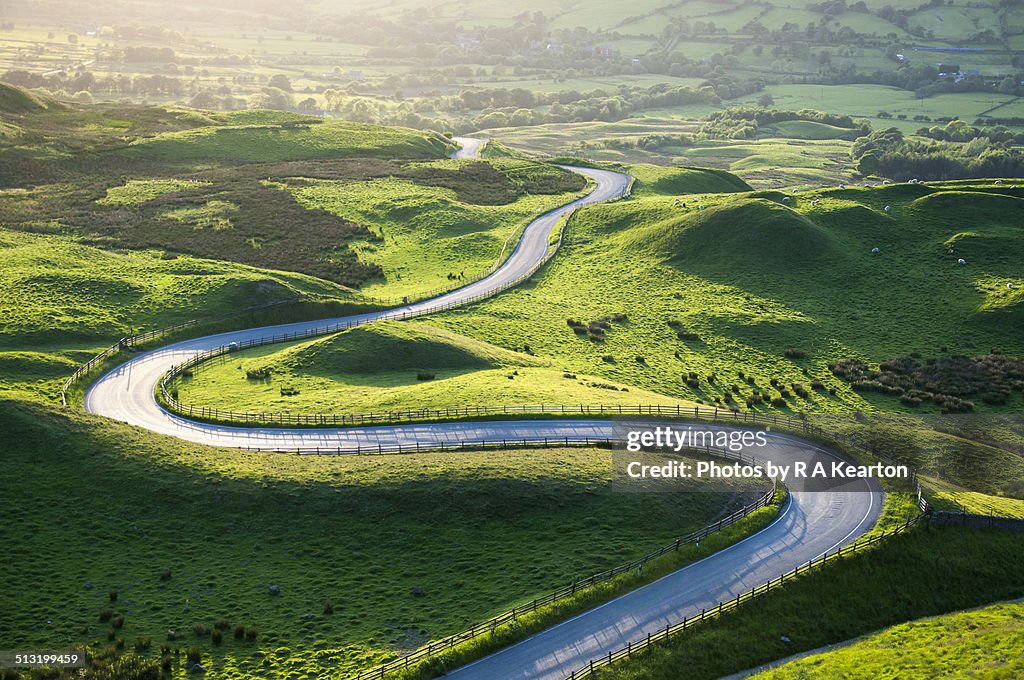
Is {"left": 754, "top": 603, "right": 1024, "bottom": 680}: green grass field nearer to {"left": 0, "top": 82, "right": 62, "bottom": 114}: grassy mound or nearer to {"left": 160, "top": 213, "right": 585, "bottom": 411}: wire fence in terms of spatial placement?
{"left": 160, "top": 213, "right": 585, "bottom": 411}: wire fence

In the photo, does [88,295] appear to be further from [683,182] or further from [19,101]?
[19,101]

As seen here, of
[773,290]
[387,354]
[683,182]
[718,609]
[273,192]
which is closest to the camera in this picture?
[718,609]

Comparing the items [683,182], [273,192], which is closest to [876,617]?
[273,192]

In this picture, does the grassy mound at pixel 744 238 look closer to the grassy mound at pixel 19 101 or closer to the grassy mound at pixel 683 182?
the grassy mound at pixel 683 182

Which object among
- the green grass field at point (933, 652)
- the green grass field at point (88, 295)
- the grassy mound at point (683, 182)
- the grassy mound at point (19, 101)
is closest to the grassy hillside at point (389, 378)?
the green grass field at point (88, 295)

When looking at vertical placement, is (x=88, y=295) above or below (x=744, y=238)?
below

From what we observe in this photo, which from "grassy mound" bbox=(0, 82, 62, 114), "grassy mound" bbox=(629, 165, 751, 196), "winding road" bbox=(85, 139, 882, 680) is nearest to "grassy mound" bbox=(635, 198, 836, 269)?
"grassy mound" bbox=(629, 165, 751, 196)

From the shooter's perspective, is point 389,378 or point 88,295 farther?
point 88,295
